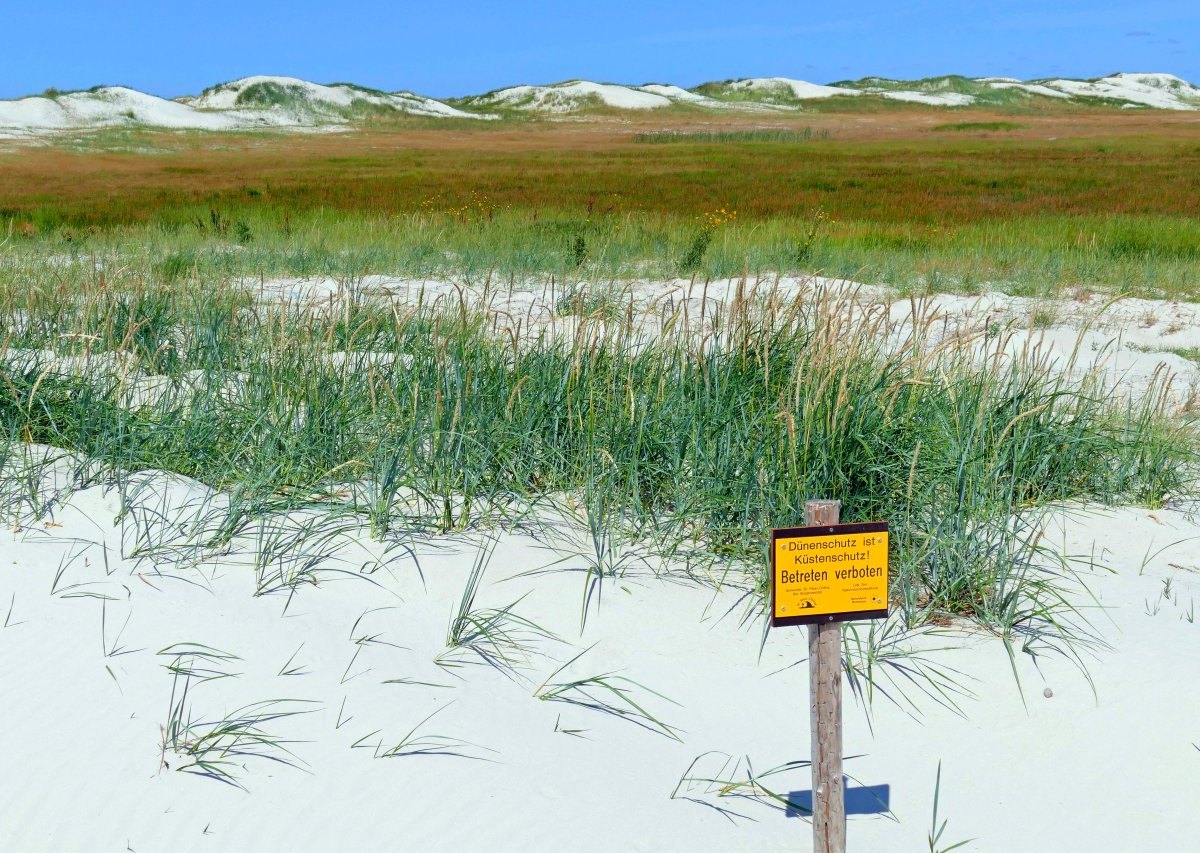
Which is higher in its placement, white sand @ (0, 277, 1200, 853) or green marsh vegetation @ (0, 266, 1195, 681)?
green marsh vegetation @ (0, 266, 1195, 681)

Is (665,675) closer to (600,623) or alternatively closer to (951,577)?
(600,623)

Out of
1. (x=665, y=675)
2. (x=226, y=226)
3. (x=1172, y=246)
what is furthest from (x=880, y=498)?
(x=226, y=226)

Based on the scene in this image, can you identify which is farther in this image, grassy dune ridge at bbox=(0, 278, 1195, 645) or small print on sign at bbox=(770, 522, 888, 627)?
grassy dune ridge at bbox=(0, 278, 1195, 645)

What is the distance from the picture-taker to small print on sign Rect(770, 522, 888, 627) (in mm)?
2385

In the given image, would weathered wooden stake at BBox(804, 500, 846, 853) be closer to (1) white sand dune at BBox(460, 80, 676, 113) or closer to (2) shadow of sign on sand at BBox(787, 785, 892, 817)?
(2) shadow of sign on sand at BBox(787, 785, 892, 817)

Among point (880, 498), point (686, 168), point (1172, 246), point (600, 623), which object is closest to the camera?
point (600, 623)

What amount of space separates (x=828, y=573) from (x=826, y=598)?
6cm

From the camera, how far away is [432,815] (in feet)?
7.88

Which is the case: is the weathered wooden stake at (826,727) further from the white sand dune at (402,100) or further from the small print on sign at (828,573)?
the white sand dune at (402,100)

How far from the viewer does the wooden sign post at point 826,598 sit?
2373 millimetres

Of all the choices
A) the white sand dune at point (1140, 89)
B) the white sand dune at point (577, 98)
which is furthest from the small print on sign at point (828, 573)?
the white sand dune at point (1140, 89)

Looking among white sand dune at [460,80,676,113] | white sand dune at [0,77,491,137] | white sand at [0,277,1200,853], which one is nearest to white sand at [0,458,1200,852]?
white sand at [0,277,1200,853]

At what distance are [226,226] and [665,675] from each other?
14.3m

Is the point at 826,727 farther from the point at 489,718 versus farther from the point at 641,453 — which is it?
the point at 641,453
